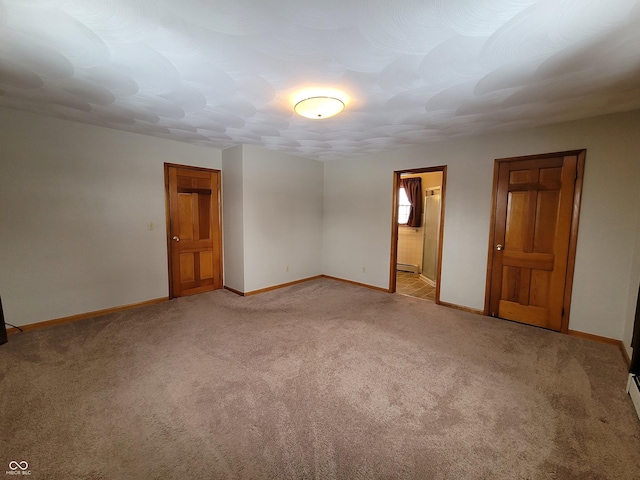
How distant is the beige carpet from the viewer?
4.78ft

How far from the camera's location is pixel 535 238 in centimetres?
327

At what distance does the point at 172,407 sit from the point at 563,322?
13.3 ft

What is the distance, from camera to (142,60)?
1.83m

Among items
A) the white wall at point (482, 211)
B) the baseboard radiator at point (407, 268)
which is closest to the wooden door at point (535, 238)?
the white wall at point (482, 211)

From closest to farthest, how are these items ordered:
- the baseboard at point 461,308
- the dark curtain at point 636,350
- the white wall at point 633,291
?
1. the dark curtain at point 636,350
2. the white wall at point 633,291
3. the baseboard at point 461,308

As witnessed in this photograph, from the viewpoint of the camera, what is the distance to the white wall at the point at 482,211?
2805 millimetres

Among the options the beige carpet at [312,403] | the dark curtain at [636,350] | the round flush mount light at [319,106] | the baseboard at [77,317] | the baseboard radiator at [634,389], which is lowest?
the beige carpet at [312,403]

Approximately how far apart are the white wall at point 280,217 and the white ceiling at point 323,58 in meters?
1.51

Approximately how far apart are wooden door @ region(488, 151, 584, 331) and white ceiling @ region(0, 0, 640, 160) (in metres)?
0.62

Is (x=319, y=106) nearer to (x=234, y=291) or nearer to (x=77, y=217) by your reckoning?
(x=77, y=217)

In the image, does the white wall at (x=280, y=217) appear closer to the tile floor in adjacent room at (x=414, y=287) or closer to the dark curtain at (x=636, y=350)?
the tile floor in adjacent room at (x=414, y=287)

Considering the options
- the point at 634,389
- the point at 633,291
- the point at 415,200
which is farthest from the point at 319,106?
the point at 415,200

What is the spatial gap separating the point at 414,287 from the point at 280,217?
9.36 feet

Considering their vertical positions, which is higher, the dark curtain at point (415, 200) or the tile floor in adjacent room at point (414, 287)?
Answer: the dark curtain at point (415, 200)
